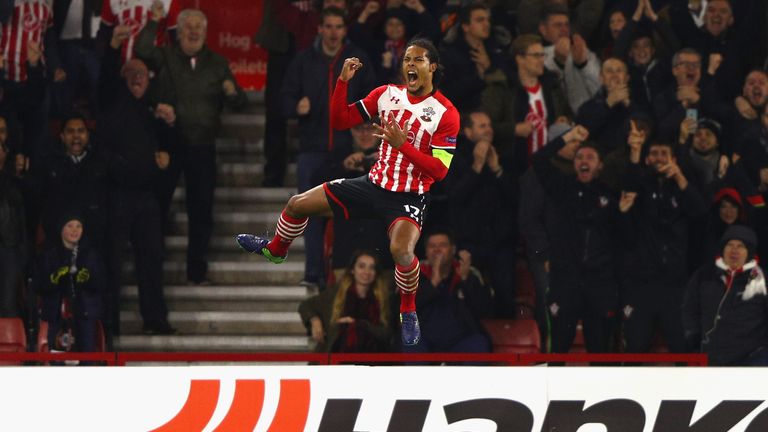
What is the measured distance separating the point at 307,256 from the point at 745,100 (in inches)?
158

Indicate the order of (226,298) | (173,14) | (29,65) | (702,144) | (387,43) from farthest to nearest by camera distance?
(173,14) → (387,43) → (226,298) → (29,65) → (702,144)

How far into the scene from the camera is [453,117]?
34.4ft

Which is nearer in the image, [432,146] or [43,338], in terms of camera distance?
[432,146]

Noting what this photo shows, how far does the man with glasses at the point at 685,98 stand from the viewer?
48.5 ft

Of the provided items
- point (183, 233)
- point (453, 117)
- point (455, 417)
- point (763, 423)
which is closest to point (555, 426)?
point (455, 417)

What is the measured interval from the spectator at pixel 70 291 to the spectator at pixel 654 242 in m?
4.32

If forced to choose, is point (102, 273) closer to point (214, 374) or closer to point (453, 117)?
point (214, 374)

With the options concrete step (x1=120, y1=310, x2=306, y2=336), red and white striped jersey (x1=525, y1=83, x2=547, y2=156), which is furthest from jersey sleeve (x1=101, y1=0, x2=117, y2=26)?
red and white striped jersey (x1=525, y1=83, x2=547, y2=156)

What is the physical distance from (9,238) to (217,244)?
2.20 metres

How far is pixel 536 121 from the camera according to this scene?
15.1 m

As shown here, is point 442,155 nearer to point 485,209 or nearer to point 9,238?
point 485,209

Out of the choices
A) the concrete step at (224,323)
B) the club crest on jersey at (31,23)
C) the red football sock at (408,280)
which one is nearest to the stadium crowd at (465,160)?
the club crest on jersey at (31,23)

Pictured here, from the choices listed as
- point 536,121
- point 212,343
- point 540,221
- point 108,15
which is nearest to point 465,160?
point 540,221

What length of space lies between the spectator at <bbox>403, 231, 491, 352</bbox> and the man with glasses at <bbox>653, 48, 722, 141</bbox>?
7.23 feet
